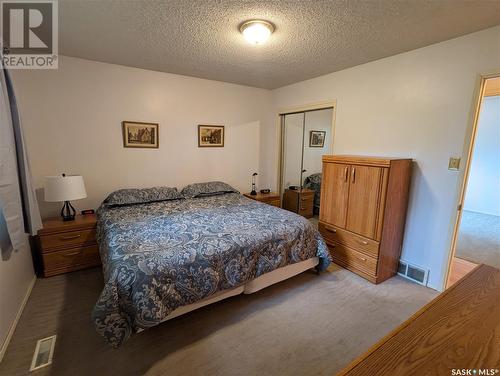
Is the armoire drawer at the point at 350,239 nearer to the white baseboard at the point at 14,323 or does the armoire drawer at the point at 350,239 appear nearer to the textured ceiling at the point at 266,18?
the textured ceiling at the point at 266,18

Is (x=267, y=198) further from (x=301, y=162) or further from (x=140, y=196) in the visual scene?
(x=140, y=196)

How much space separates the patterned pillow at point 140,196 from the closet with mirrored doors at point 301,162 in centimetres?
216

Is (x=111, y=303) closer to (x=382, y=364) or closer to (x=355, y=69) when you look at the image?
(x=382, y=364)

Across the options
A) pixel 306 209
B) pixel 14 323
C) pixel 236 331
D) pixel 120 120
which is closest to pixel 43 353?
pixel 14 323

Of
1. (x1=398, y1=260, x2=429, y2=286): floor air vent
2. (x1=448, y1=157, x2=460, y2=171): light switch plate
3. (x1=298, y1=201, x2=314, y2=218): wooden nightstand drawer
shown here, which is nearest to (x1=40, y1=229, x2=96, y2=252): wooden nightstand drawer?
(x1=298, y1=201, x2=314, y2=218): wooden nightstand drawer

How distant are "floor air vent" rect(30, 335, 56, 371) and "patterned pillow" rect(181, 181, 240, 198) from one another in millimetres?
2127

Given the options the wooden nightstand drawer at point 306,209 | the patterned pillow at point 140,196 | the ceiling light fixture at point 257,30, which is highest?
the ceiling light fixture at point 257,30

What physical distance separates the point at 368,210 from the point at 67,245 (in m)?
3.31

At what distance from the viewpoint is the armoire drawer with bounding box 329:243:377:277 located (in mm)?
2564

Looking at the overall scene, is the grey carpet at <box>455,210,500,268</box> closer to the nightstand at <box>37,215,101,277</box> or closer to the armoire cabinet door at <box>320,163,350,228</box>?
the armoire cabinet door at <box>320,163,350,228</box>

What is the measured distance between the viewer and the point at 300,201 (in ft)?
14.6

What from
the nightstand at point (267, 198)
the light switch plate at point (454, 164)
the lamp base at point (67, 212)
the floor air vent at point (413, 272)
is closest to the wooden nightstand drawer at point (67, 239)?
the lamp base at point (67, 212)

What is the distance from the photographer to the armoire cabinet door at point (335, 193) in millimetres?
2792

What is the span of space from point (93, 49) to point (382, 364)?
346 cm
